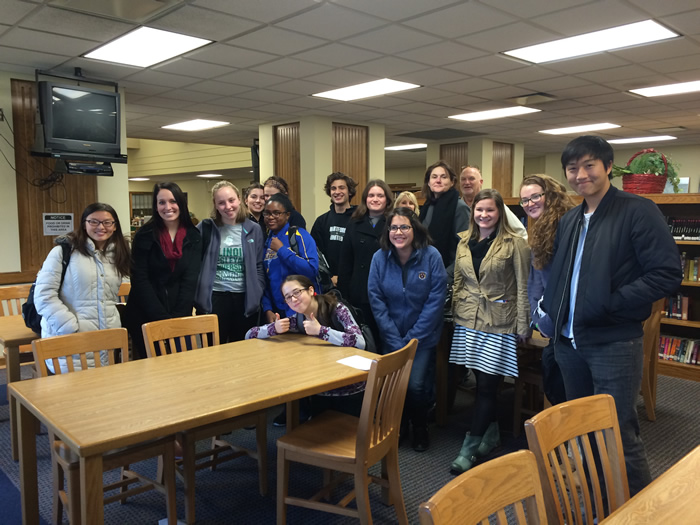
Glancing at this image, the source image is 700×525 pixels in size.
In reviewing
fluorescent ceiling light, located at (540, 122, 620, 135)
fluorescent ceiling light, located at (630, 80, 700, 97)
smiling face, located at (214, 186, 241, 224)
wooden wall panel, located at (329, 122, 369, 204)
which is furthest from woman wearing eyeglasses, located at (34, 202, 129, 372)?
fluorescent ceiling light, located at (540, 122, 620, 135)

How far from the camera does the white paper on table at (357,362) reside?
2422 millimetres

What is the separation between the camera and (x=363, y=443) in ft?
6.81

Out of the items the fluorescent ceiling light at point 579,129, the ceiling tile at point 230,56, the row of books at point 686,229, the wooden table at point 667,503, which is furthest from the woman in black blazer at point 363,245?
the fluorescent ceiling light at point 579,129

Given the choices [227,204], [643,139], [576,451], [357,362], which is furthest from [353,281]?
[643,139]

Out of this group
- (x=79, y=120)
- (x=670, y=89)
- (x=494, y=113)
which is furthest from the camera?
(x=494, y=113)

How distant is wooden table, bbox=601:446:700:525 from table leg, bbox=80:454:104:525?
56.6 inches

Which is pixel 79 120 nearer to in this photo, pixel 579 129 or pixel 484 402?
pixel 484 402

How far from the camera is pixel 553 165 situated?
40.1ft

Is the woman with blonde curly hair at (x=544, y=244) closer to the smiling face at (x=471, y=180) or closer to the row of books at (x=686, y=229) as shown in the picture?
the smiling face at (x=471, y=180)

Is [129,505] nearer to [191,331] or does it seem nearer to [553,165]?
[191,331]

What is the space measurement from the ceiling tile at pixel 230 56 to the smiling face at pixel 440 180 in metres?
1.89

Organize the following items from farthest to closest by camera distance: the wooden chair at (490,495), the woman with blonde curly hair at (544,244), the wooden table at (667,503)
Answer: the woman with blonde curly hair at (544,244)
the wooden table at (667,503)
the wooden chair at (490,495)

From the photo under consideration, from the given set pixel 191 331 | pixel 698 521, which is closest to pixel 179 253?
pixel 191 331

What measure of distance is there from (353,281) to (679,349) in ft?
10.5
